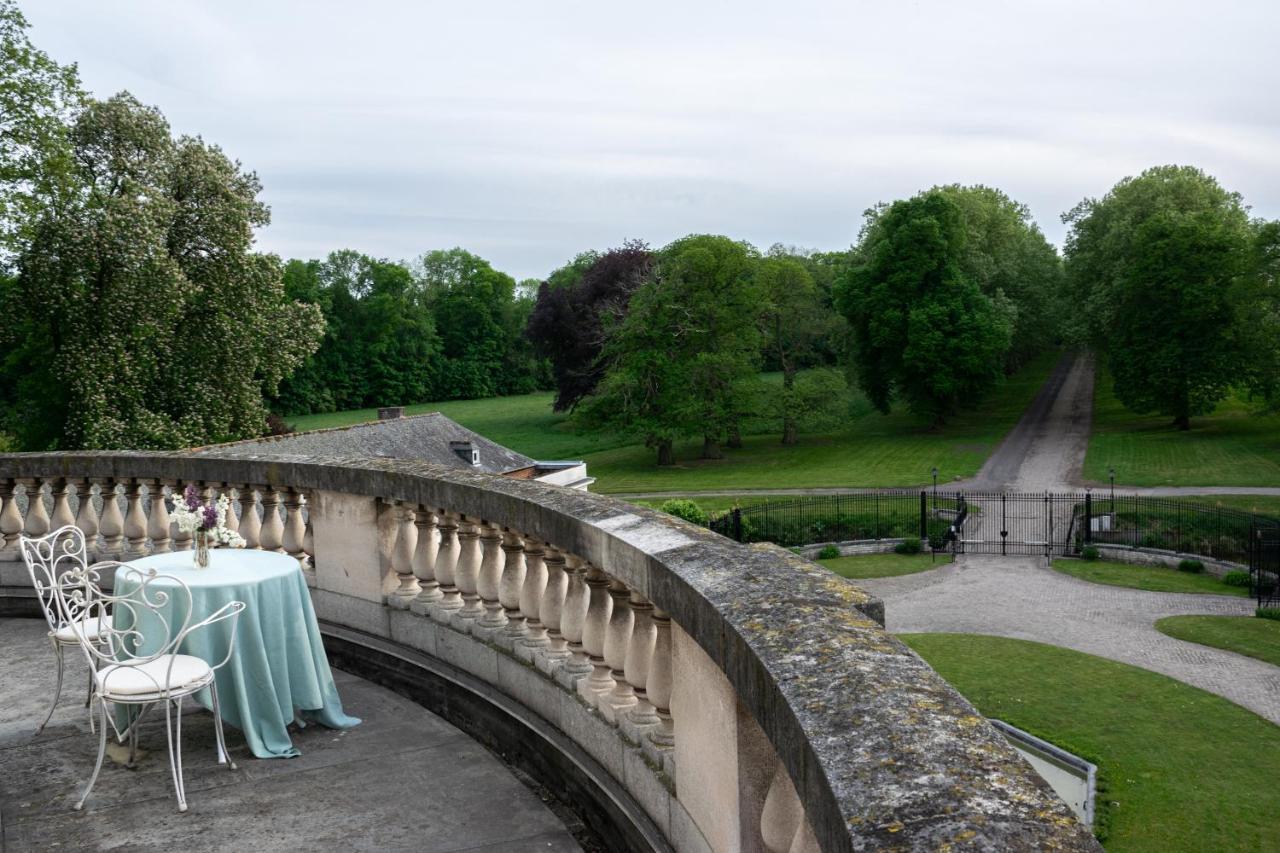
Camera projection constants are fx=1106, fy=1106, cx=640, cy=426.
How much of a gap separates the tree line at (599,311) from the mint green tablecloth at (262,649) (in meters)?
25.5

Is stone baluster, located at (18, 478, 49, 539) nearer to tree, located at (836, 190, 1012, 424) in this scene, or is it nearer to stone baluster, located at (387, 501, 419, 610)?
stone baluster, located at (387, 501, 419, 610)

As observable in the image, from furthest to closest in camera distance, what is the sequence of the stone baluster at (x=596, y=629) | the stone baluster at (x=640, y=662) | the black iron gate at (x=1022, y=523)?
the black iron gate at (x=1022, y=523)
the stone baluster at (x=596, y=629)
the stone baluster at (x=640, y=662)

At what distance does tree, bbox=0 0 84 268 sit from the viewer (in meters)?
27.5

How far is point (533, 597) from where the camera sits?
484 cm

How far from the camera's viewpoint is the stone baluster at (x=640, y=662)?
147 inches

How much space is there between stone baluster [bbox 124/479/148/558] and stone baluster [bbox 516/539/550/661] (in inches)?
154

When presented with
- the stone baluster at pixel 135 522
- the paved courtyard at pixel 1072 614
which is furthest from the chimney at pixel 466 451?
the stone baluster at pixel 135 522

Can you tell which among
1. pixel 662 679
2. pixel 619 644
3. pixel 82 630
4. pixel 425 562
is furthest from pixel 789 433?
pixel 662 679

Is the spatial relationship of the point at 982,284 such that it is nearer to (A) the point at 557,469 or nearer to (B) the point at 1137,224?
(B) the point at 1137,224

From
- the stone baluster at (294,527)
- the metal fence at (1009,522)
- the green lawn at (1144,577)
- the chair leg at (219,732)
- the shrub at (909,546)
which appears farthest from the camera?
the shrub at (909,546)

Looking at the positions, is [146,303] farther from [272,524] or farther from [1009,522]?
[1009,522]

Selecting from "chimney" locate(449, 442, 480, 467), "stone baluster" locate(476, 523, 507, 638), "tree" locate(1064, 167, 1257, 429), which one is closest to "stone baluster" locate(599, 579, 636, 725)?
"stone baluster" locate(476, 523, 507, 638)

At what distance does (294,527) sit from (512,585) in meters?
2.29

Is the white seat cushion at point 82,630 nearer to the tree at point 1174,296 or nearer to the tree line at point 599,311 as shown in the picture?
the tree line at point 599,311
